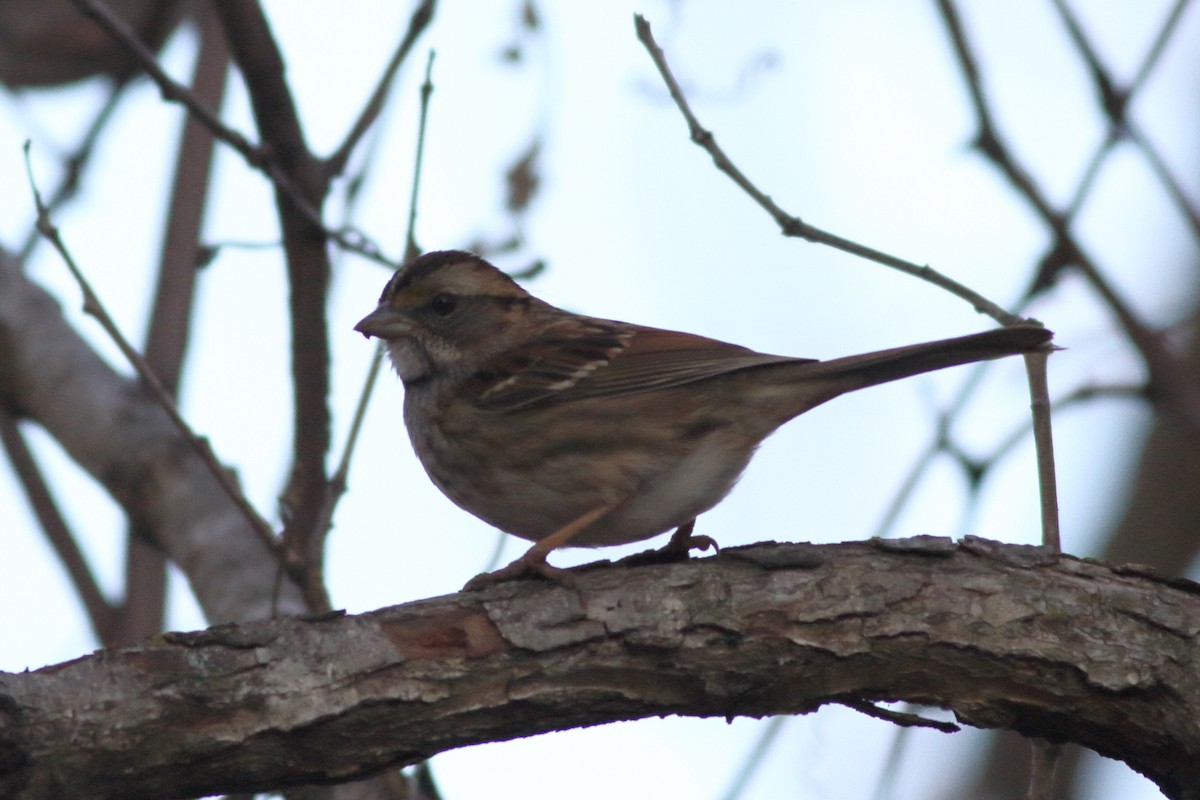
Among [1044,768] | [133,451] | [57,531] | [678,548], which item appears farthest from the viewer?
[57,531]

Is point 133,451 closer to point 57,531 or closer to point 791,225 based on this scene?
point 57,531

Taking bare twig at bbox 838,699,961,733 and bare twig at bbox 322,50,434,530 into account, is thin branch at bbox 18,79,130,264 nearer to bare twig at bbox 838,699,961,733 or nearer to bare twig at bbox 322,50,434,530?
bare twig at bbox 322,50,434,530

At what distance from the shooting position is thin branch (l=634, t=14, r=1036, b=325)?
379 centimetres

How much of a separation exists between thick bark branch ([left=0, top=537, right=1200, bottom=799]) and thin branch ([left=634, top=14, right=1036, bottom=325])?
692 millimetres

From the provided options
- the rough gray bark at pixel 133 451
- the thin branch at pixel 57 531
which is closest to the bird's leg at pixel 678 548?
the rough gray bark at pixel 133 451

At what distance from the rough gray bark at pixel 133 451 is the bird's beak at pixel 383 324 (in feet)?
2.29

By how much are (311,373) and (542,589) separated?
5.23 feet

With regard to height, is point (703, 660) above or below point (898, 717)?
above

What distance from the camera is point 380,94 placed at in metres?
4.78

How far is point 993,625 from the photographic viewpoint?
3316 millimetres

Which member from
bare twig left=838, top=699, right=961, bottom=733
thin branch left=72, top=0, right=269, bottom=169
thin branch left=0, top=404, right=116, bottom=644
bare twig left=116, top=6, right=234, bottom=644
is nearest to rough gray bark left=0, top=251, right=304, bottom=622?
bare twig left=116, top=6, right=234, bottom=644

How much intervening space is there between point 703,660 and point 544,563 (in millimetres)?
574

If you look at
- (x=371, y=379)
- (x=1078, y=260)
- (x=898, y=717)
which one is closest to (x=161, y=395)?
(x=371, y=379)

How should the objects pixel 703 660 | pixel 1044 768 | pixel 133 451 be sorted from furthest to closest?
pixel 133 451 < pixel 1044 768 < pixel 703 660
